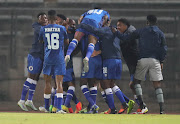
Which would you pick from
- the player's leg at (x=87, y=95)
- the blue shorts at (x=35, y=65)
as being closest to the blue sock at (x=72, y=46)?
the player's leg at (x=87, y=95)

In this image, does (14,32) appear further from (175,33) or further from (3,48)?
(175,33)

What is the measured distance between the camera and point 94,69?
331 inches

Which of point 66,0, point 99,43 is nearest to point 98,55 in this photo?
point 99,43

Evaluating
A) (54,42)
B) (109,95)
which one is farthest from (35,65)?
(109,95)

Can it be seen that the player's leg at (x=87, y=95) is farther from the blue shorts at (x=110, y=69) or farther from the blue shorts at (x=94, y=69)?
the blue shorts at (x=110, y=69)

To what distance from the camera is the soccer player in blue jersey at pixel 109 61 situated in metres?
8.42

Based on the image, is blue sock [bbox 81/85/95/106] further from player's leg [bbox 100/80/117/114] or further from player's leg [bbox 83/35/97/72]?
player's leg [bbox 83/35/97/72]

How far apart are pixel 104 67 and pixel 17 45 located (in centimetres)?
433

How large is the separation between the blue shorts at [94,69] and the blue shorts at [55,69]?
536 mm

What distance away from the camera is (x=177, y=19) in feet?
39.3

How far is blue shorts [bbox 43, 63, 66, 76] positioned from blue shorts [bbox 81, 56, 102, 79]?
0.54 metres

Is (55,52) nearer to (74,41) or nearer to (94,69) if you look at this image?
(74,41)

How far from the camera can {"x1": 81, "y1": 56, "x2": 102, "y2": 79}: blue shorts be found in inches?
329

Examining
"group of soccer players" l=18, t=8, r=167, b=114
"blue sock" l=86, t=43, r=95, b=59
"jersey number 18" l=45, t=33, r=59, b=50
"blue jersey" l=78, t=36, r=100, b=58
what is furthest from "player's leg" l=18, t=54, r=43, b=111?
"blue sock" l=86, t=43, r=95, b=59
